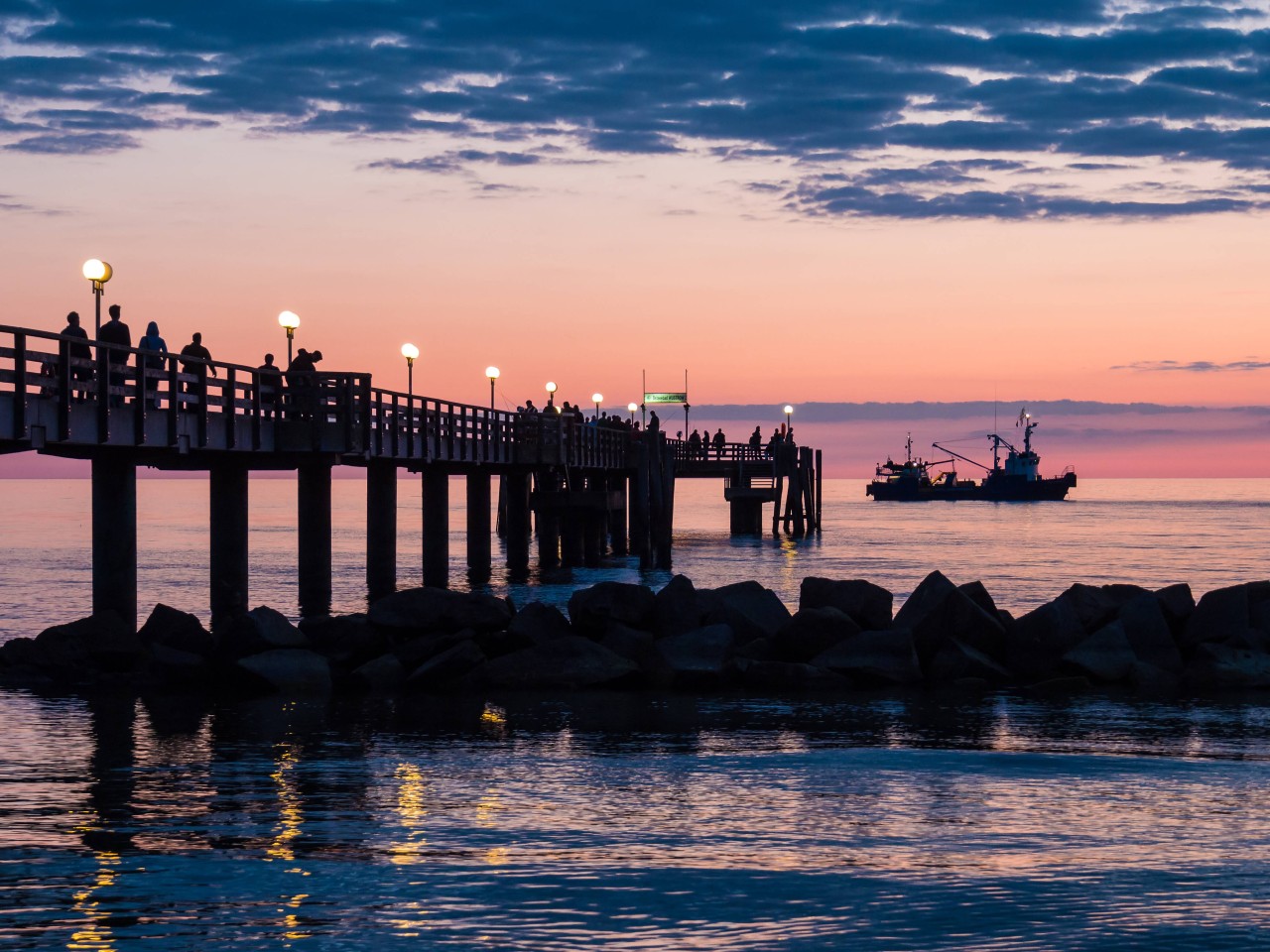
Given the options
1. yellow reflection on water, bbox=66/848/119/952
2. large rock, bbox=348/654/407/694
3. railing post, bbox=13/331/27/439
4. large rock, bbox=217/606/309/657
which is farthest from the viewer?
large rock, bbox=217/606/309/657

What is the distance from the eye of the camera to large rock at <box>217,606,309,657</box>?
23734mm

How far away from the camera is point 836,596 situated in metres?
26.1

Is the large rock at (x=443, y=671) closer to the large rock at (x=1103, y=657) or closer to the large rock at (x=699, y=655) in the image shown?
the large rock at (x=699, y=655)

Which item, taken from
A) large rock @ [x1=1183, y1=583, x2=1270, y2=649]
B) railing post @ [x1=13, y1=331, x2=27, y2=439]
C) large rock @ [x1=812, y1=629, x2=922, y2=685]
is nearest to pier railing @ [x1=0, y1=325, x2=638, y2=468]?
railing post @ [x1=13, y1=331, x2=27, y2=439]

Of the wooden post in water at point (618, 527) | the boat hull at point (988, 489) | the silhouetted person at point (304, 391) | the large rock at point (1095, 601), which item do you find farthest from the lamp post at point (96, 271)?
the boat hull at point (988, 489)

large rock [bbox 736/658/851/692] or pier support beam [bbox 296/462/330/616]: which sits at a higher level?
pier support beam [bbox 296/462/330/616]

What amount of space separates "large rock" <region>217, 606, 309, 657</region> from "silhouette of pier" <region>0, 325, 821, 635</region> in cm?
263

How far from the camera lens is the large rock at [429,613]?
80.5ft

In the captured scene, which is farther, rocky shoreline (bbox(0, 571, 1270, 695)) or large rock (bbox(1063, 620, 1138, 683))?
large rock (bbox(1063, 620, 1138, 683))

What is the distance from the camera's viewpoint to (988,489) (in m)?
182

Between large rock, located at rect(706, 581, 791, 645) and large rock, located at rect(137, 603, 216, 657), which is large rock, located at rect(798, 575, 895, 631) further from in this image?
large rock, located at rect(137, 603, 216, 657)

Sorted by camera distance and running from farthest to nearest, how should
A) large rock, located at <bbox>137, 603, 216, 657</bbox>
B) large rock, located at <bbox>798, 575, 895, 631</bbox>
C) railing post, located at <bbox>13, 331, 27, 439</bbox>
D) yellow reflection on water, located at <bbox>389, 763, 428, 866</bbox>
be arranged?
1. large rock, located at <bbox>798, 575, 895, 631</bbox>
2. large rock, located at <bbox>137, 603, 216, 657</bbox>
3. railing post, located at <bbox>13, 331, 27, 439</bbox>
4. yellow reflection on water, located at <bbox>389, 763, 428, 866</bbox>

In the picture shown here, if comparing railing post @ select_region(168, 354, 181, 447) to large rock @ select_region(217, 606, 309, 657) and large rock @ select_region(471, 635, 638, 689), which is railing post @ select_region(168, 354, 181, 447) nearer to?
large rock @ select_region(217, 606, 309, 657)

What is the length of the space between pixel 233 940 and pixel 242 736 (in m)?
8.66
